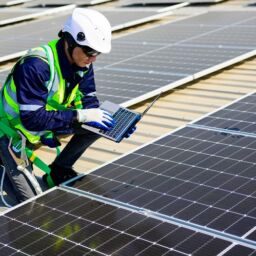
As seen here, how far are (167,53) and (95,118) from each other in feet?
22.2

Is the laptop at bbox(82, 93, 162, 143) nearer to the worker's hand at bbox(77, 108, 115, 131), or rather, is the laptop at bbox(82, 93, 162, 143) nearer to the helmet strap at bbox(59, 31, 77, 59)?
the worker's hand at bbox(77, 108, 115, 131)

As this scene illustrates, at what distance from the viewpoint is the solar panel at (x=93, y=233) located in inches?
211

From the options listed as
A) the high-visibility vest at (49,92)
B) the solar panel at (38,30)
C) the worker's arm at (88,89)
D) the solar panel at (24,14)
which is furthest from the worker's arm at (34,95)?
the solar panel at (24,14)

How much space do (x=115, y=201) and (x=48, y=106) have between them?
1.58 meters

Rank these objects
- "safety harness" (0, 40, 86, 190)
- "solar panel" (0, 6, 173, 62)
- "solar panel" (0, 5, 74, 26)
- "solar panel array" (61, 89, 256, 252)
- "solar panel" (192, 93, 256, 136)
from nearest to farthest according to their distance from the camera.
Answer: "solar panel array" (61, 89, 256, 252)
"safety harness" (0, 40, 86, 190)
"solar panel" (192, 93, 256, 136)
"solar panel" (0, 6, 173, 62)
"solar panel" (0, 5, 74, 26)

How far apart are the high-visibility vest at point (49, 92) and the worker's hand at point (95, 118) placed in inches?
12.5

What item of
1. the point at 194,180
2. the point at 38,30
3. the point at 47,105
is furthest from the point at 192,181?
the point at 38,30

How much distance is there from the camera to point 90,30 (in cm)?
677

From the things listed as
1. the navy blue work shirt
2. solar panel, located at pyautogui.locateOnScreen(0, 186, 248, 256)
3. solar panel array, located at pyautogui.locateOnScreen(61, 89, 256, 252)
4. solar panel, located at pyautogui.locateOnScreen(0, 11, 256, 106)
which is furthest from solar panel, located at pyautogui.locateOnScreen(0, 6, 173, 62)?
solar panel, located at pyautogui.locateOnScreen(0, 186, 248, 256)

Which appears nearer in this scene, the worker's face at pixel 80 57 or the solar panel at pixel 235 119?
the worker's face at pixel 80 57

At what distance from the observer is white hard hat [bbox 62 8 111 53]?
266 inches

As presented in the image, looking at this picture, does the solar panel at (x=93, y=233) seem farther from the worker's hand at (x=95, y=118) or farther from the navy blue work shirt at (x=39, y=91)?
the worker's hand at (x=95, y=118)

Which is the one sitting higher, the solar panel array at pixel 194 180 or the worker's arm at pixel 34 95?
the worker's arm at pixel 34 95

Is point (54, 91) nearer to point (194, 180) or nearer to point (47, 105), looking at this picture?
point (47, 105)
